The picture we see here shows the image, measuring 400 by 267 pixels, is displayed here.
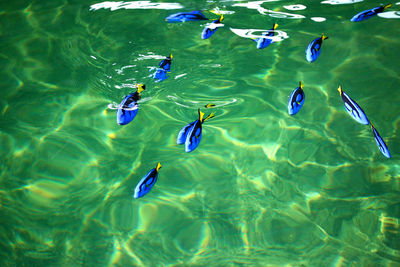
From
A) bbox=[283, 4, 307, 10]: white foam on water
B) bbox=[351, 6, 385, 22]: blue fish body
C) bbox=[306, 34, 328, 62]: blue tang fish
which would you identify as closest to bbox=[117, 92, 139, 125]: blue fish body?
bbox=[306, 34, 328, 62]: blue tang fish

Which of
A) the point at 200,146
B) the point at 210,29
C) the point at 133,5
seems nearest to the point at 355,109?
the point at 200,146

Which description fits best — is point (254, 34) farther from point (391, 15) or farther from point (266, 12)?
point (391, 15)

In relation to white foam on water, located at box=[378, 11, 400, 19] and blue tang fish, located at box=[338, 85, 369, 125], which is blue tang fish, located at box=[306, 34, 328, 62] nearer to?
blue tang fish, located at box=[338, 85, 369, 125]

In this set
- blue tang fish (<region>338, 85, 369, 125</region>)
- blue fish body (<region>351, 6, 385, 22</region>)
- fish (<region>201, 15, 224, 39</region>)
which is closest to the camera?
blue tang fish (<region>338, 85, 369, 125</region>)

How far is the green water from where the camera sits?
10.4 ft

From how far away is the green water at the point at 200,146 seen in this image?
125 inches

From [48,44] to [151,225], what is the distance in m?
3.51

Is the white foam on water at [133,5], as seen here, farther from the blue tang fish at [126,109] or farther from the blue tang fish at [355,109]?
the blue tang fish at [355,109]

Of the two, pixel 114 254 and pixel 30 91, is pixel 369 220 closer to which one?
pixel 114 254

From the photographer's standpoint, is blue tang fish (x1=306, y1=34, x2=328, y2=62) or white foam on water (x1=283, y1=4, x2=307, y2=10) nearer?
blue tang fish (x1=306, y1=34, x2=328, y2=62)

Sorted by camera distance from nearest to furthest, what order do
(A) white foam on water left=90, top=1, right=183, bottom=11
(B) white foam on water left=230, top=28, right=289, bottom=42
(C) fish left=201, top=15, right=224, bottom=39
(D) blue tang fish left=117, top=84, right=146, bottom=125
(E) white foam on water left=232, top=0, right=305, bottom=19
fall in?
(D) blue tang fish left=117, top=84, right=146, bottom=125 < (C) fish left=201, top=15, right=224, bottom=39 < (B) white foam on water left=230, top=28, right=289, bottom=42 < (E) white foam on water left=232, top=0, right=305, bottom=19 < (A) white foam on water left=90, top=1, right=183, bottom=11

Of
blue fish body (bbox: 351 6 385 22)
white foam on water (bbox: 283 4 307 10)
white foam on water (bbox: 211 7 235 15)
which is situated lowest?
white foam on water (bbox: 211 7 235 15)

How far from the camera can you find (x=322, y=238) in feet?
10.4

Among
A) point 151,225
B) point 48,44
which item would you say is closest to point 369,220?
point 151,225
